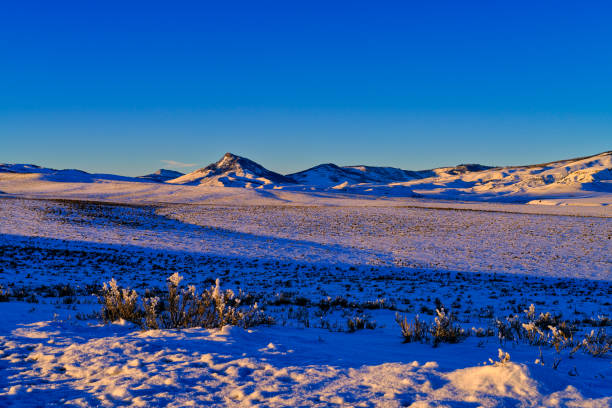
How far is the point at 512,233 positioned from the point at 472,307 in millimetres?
26614

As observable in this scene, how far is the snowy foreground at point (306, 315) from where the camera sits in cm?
373

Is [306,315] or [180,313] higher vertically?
[180,313]

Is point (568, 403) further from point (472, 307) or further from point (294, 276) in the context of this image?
point (294, 276)

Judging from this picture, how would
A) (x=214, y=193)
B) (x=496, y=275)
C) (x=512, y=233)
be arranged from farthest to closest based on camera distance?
(x=214, y=193)
(x=512, y=233)
(x=496, y=275)

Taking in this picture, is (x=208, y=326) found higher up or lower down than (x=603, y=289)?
higher up

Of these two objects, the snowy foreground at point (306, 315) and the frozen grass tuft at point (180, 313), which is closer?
the snowy foreground at point (306, 315)

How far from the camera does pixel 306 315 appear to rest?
29.1ft

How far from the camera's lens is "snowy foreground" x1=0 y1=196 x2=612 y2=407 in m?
3.73

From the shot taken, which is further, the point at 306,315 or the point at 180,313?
the point at 306,315

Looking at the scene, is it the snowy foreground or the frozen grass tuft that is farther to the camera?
the frozen grass tuft

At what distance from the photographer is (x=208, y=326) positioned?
258 inches

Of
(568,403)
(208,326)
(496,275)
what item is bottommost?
(496,275)

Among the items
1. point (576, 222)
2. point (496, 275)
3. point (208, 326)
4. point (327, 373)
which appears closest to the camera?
point (327, 373)

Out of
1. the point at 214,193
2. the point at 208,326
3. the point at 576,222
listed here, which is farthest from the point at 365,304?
the point at 214,193
